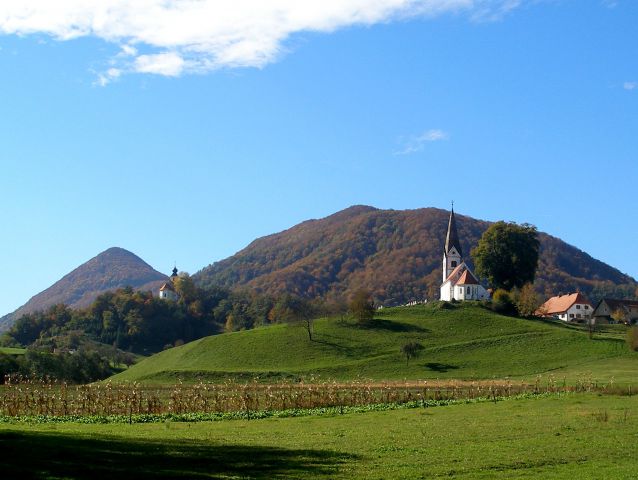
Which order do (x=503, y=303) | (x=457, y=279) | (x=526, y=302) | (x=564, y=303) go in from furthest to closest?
(x=564, y=303) < (x=457, y=279) < (x=503, y=303) < (x=526, y=302)

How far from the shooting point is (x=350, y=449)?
2347 centimetres

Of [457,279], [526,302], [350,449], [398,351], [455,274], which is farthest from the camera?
[455,274]

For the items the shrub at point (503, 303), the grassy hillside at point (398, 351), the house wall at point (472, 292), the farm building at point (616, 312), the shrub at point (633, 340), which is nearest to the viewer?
the grassy hillside at point (398, 351)

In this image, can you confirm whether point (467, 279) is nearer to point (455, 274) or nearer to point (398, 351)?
point (455, 274)

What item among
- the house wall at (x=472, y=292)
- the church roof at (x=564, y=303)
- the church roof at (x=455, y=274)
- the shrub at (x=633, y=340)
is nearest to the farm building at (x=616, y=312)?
the church roof at (x=564, y=303)

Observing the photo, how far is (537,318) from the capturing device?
4412 inches

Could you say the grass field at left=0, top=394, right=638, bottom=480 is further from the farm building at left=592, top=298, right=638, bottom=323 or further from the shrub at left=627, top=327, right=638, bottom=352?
the farm building at left=592, top=298, right=638, bottom=323

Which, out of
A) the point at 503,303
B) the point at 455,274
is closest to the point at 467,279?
the point at 455,274

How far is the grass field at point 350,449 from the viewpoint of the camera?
18516 mm

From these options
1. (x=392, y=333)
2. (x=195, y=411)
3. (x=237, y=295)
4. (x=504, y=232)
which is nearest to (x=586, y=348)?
(x=392, y=333)

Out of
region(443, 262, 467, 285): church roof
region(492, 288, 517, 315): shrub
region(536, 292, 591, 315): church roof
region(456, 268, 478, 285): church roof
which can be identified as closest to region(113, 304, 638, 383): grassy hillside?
region(492, 288, 517, 315): shrub

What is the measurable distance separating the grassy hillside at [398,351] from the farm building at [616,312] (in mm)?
19462

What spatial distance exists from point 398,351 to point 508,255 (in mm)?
37564

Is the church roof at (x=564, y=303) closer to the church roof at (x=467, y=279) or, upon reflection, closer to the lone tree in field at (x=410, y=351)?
the church roof at (x=467, y=279)
